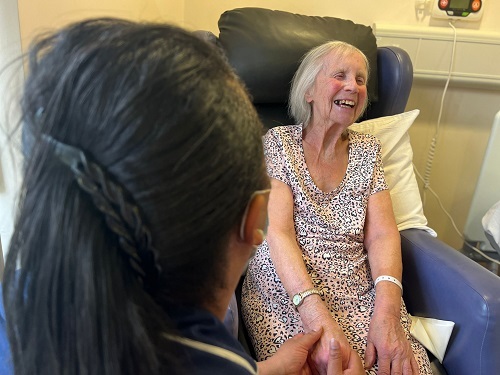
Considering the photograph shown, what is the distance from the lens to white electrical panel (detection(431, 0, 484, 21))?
1635 millimetres

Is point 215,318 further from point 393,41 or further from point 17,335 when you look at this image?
point 393,41

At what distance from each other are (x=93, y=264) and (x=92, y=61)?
0.61ft

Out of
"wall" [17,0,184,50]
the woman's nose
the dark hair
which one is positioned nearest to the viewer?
the dark hair

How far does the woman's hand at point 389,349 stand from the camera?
1041 mm

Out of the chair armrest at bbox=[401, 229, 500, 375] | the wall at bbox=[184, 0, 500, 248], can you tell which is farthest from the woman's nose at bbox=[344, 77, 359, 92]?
the wall at bbox=[184, 0, 500, 248]

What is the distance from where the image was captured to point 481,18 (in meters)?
1.69

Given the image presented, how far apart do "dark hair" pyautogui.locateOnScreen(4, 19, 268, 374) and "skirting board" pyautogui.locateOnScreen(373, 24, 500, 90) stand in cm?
141

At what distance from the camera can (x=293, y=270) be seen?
1.15 m

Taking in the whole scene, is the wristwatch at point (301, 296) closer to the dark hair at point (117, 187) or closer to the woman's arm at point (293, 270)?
the woman's arm at point (293, 270)

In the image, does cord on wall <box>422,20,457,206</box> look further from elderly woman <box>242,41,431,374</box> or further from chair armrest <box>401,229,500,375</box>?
chair armrest <box>401,229,500,375</box>

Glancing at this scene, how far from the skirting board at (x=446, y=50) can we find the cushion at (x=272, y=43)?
271mm

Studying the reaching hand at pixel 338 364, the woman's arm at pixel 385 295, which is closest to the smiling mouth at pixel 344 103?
the woman's arm at pixel 385 295

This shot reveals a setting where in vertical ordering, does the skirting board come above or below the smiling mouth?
above

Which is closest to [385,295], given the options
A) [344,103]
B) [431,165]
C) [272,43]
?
[344,103]
